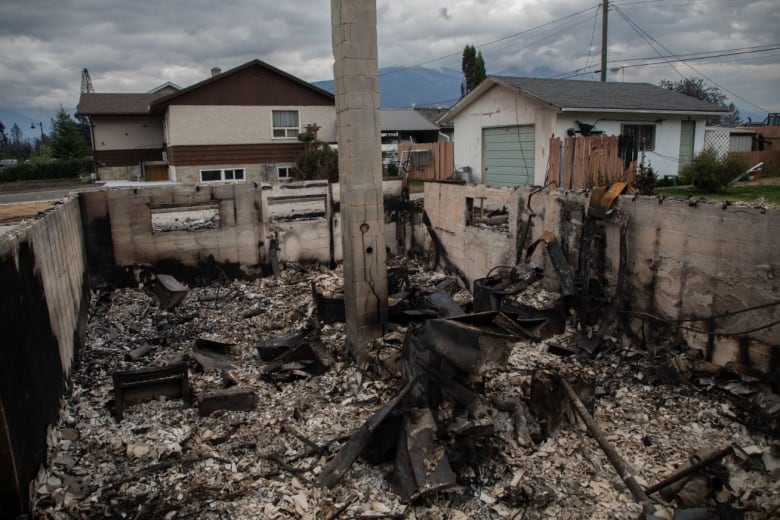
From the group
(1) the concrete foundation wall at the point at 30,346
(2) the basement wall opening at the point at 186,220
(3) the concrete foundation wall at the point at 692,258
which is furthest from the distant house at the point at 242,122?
(3) the concrete foundation wall at the point at 692,258

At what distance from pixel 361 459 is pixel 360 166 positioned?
3.64 m

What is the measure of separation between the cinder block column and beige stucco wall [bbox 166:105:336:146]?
49.4ft

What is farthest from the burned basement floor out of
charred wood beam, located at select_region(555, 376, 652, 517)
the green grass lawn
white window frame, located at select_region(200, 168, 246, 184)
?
white window frame, located at select_region(200, 168, 246, 184)

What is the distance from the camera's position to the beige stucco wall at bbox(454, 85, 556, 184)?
1655 cm

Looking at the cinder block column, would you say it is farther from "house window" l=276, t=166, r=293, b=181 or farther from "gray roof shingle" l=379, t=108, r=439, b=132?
"gray roof shingle" l=379, t=108, r=439, b=132

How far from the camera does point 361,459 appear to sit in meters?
5.05

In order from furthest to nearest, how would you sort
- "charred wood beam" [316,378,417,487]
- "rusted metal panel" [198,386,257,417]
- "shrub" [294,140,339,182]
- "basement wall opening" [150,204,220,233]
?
"shrub" [294,140,339,182] < "basement wall opening" [150,204,220,233] < "rusted metal panel" [198,386,257,417] < "charred wood beam" [316,378,417,487]

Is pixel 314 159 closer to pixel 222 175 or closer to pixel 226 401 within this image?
pixel 222 175

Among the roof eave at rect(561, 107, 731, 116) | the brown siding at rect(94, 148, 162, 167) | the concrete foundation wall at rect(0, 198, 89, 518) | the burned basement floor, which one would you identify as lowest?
the burned basement floor

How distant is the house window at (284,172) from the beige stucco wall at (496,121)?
24.4 feet

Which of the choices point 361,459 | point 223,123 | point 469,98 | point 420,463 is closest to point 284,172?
point 223,123

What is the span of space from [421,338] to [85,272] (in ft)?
23.9

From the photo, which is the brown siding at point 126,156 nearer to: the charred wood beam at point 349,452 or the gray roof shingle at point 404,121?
the gray roof shingle at point 404,121

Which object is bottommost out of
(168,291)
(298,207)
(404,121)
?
(168,291)
